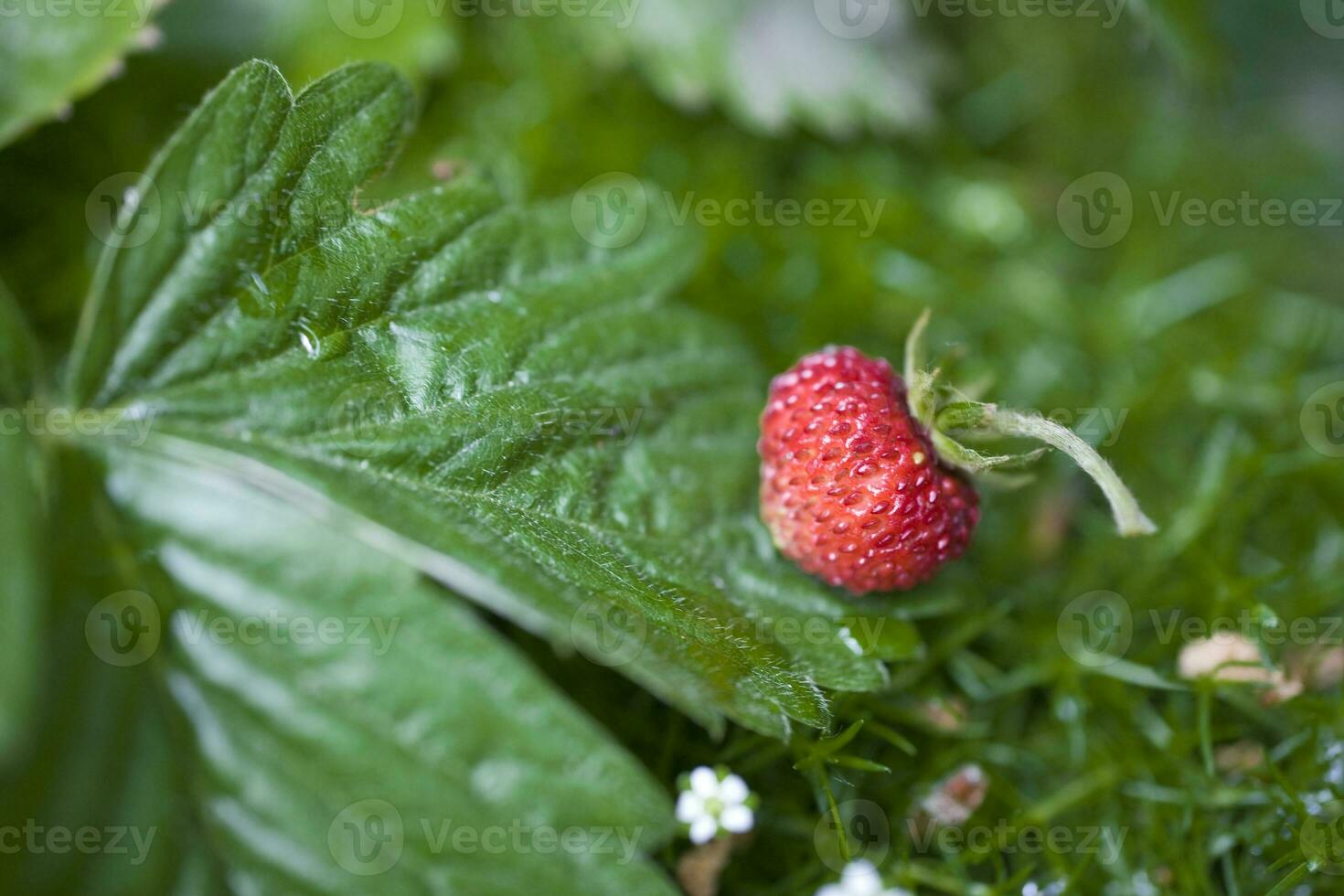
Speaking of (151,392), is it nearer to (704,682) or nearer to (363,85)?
(363,85)

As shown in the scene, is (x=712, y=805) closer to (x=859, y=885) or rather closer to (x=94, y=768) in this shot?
(x=859, y=885)

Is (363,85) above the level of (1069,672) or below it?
above

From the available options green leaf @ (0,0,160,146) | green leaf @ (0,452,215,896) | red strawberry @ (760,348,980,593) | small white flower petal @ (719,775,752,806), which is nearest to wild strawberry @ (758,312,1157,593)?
red strawberry @ (760,348,980,593)

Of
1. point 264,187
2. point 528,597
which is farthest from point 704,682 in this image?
point 264,187

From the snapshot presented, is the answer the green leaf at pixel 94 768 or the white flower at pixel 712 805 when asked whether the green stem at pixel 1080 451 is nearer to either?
the white flower at pixel 712 805

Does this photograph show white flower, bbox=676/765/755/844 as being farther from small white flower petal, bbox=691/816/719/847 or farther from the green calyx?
the green calyx

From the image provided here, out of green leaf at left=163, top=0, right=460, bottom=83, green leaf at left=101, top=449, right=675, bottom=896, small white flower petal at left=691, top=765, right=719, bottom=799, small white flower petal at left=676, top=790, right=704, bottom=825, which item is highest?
green leaf at left=163, top=0, right=460, bottom=83

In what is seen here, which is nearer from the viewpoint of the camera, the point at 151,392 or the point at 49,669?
the point at 49,669

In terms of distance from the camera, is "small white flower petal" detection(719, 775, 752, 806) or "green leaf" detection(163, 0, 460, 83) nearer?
"small white flower petal" detection(719, 775, 752, 806)

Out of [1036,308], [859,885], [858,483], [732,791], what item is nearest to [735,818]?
[732,791]
